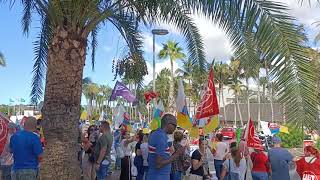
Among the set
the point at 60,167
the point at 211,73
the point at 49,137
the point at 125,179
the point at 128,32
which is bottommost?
the point at 125,179

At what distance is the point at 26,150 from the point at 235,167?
4.11m

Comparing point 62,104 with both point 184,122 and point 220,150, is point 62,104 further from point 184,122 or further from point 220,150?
point 220,150

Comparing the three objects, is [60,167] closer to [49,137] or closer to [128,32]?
[49,137]

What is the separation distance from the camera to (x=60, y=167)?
6242mm

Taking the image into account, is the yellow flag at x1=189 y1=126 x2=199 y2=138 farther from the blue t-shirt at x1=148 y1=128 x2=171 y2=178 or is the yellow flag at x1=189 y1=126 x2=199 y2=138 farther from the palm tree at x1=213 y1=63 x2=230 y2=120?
A: the palm tree at x1=213 y1=63 x2=230 y2=120

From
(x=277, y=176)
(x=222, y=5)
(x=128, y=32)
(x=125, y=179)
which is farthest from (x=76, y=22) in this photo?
(x=125, y=179)

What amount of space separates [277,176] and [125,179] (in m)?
4.88

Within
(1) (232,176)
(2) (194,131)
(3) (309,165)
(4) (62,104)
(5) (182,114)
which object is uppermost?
(4) (62,104)

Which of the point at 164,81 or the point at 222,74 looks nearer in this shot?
the point at 222,74

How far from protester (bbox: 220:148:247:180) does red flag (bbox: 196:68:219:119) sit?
0.95 metres

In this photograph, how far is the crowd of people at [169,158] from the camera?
631cm

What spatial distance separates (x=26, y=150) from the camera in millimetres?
6613

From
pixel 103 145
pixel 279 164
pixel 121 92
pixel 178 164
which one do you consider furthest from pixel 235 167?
pixel 121 92

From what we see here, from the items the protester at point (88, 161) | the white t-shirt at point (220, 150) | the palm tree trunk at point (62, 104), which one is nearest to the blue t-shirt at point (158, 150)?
the palm tree trunk at point (62, 104)
